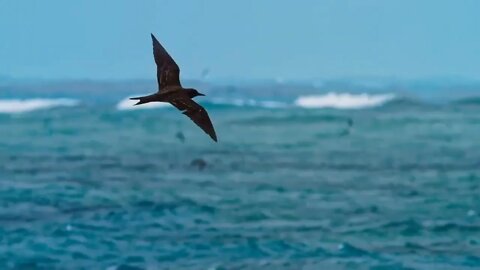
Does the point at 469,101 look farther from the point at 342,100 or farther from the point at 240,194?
the point at 240,194

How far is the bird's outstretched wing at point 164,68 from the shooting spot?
4590mm

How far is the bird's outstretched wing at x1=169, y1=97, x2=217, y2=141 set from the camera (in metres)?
4.35

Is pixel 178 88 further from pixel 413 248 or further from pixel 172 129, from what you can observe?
pixel 172 129

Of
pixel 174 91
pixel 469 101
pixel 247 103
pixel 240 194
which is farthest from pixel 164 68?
pixel 469 101

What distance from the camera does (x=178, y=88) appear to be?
14.5 feet

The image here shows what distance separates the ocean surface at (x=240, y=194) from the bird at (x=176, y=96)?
760 centimetres

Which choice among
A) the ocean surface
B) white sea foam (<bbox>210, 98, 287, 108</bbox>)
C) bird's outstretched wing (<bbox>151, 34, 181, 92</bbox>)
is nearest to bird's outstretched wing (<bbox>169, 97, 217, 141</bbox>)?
bird's outstretched wing (<bbox>151, 34, 181, 92</bbox>)

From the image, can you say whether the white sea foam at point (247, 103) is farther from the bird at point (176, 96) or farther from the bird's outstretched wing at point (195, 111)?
the bird's outstretched wing at point (195, 111)

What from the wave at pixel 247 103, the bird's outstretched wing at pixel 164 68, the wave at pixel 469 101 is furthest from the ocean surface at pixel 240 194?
the bird's outstretched wing at pixel 164 68

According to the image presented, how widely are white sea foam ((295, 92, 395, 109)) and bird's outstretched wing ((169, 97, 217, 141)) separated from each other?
29211 mm

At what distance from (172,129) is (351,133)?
4552mm

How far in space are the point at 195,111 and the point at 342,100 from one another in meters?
31.1

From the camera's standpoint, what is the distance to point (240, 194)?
16.5m

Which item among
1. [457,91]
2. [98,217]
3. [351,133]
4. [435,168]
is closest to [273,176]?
[435,168]
